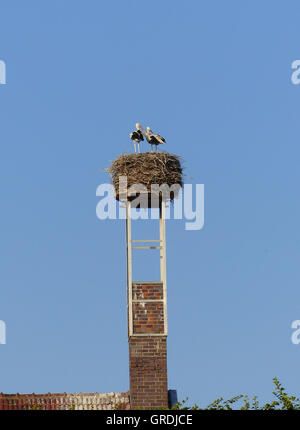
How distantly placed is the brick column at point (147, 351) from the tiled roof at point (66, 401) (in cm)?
49

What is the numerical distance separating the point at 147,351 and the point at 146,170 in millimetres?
3519

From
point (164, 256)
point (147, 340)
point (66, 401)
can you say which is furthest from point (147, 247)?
point (66, 401)

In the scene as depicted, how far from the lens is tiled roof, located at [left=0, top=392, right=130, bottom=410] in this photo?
22.0 meters

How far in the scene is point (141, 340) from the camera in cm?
2219

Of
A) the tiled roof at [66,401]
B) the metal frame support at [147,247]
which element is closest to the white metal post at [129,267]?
the metal frame support at [147,247]

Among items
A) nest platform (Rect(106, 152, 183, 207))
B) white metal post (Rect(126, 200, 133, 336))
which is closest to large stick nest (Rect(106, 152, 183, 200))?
nest platform (Rect(106, 152, 183, 207))

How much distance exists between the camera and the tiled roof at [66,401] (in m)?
22.0

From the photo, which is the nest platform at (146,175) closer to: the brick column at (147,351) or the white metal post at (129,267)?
the white metal post at (129,267)

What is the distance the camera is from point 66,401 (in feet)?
72.7

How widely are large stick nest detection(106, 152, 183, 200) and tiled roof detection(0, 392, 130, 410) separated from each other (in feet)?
12.7

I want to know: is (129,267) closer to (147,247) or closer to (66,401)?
(147,247)
